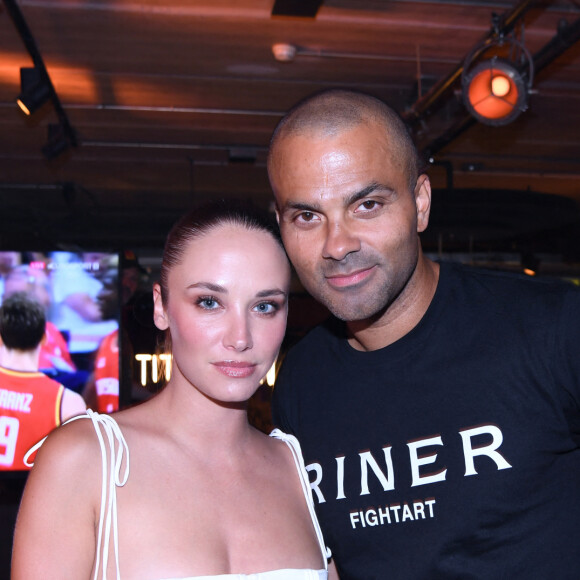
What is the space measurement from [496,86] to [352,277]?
277cm

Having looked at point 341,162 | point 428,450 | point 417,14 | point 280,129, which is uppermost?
point 417,14

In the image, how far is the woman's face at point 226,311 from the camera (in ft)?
5.63

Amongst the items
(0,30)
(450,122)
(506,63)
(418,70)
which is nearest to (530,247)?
(450,122)

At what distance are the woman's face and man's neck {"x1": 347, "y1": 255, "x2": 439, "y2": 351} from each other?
232 millimetres

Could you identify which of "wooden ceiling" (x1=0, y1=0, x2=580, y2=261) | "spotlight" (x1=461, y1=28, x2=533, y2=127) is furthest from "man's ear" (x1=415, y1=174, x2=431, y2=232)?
"spotlight" (x1=461, y1=28, x2=533, y2=127)

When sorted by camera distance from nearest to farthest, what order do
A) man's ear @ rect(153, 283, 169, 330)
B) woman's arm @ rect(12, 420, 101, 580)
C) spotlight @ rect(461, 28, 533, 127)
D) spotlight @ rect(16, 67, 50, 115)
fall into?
woman's arm @ rect(12, 420, 101, 580)
man's ear @ rect(153, 283, 169, 330)
spotlight @ rect(461, 28, 533, 127)
spotlight @ rect(16, 67, 50, 115)

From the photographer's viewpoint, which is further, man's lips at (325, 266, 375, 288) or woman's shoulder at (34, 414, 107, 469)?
man's lips at (325, 266, 375, 288)

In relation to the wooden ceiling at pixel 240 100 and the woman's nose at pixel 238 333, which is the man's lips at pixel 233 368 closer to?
the woman's nose at pixel 238 333

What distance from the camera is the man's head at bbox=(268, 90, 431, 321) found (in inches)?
66.4

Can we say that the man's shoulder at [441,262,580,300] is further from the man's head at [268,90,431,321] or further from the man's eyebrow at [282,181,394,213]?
the man's eyebrow at [282,181,394,213]

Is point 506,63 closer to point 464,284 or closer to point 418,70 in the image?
point 418,70

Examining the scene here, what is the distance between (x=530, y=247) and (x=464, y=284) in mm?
7493

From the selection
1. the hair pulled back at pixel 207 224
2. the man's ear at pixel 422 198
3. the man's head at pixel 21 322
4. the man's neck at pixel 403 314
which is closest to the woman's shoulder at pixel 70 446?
the hair pulled back at pixel 207 224

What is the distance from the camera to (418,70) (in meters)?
4.80
